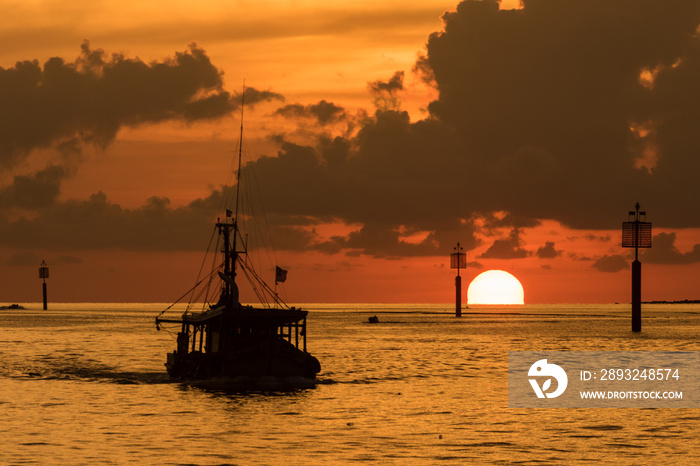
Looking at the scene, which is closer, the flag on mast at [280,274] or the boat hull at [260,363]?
the boat hull at [260,363]

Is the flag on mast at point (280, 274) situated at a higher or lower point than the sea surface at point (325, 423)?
higher

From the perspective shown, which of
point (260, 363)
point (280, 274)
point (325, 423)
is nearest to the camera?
point (325, 423)

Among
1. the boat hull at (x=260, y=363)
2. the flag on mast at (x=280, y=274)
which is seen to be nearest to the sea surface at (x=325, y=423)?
the boat hull at (x=260, y=363)

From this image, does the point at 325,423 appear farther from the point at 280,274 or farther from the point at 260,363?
the point at 280,274

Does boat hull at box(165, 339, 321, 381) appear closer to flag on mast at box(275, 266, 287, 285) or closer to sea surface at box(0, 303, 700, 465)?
sea surface at box(0, 303, 700, 465)

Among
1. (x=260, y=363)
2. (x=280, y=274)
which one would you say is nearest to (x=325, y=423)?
(x=260, y=363)

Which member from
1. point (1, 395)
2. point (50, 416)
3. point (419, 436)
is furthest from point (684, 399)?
point (1, 395)

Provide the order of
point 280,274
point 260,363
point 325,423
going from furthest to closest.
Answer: point 280,274 → point 260,363 → point 325,423

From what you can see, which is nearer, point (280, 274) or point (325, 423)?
point (325, 423)

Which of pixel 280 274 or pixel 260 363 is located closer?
pixel 260 363

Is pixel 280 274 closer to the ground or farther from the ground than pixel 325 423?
farther from the ground

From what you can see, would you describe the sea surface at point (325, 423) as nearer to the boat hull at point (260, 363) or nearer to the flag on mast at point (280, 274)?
the boat hull at point (260, 363)

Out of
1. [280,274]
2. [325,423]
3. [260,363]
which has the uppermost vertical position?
[280,274]

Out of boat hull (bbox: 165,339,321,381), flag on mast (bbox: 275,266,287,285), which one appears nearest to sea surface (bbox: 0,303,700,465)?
boat hull (bbox: 165,339,321,381)
